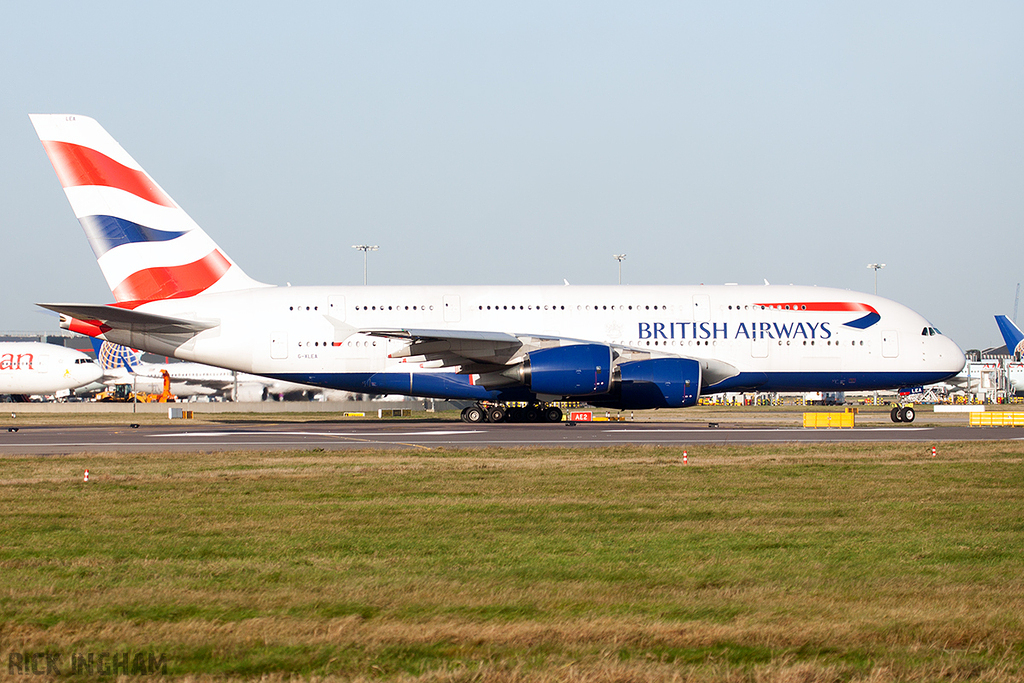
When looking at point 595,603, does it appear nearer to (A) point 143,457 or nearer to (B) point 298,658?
(B) point 298,658

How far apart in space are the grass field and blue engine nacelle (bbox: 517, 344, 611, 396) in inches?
670

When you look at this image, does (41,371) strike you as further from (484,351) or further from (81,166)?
(484,351)

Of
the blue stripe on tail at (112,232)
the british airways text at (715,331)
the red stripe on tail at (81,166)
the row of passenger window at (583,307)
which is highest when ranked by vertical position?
the red stripe on tail at (81,166)

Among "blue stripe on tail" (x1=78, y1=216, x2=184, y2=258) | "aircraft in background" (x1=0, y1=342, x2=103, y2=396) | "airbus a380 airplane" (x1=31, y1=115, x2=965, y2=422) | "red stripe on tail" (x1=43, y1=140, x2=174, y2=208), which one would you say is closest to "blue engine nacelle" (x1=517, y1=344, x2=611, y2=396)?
"airbus a380 airplane" (x1=31, y1=115, x2=965, y2=422)

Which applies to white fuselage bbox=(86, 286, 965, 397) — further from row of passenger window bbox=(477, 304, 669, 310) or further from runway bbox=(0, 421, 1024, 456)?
runway bbox=(0, 421, 1024, 456)

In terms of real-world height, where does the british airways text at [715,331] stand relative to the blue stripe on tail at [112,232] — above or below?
below

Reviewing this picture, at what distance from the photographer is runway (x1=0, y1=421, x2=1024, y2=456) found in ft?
79.5

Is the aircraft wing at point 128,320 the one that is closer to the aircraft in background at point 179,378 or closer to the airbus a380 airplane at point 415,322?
the airbus a380 airplane at point 415,322

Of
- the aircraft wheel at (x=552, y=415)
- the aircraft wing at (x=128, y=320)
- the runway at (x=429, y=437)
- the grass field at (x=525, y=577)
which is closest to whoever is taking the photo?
the grass field at (x=525, y=577)

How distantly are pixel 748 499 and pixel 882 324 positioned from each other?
26.0 m

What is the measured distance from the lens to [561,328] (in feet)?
118

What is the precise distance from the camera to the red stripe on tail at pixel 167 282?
118 feet

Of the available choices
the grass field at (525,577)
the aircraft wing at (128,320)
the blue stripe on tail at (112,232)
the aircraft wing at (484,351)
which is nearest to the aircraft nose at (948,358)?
the aircraft wing at (484,351)

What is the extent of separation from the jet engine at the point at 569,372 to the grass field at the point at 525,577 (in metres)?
17.0
